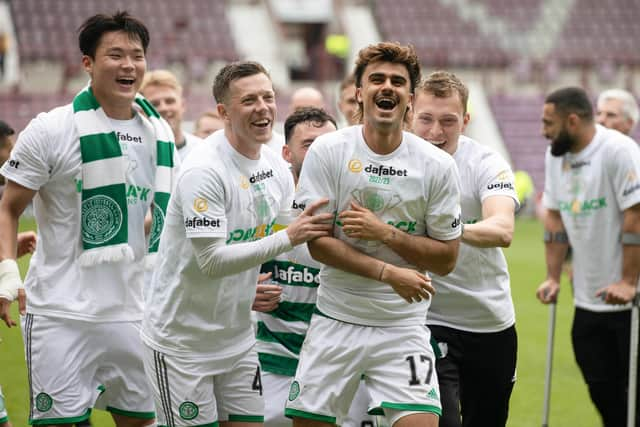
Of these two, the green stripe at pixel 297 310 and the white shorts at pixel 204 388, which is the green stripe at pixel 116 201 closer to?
the white shorts at pixel 204 388

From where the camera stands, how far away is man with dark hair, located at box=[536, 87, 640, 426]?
5879mm

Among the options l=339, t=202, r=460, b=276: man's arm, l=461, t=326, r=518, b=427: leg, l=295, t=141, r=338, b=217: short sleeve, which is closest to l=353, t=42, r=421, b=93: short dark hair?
l=295, t=141, r=338, b=217: short sleeve

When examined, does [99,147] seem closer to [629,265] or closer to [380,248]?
[380,248]

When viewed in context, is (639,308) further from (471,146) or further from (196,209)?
(196,209)

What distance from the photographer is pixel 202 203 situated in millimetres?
3982

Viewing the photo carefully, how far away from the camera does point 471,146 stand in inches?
194

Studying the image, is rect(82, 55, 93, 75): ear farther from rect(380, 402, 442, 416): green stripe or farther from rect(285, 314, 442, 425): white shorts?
rect(380, 402, 442, 416): green stripe

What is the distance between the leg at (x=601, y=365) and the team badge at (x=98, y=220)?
3283 mm

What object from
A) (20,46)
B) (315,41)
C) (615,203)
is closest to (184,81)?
(20,46)

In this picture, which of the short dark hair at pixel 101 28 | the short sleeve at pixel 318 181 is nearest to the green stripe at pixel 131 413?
the short sleeve at pixel 318 181

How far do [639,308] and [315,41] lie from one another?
25866 millimetres

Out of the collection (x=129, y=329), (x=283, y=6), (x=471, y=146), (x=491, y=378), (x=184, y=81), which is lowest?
(x=491, y=378)

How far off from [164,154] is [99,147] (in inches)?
14.0

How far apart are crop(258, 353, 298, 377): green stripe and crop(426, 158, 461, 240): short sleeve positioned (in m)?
1.27
